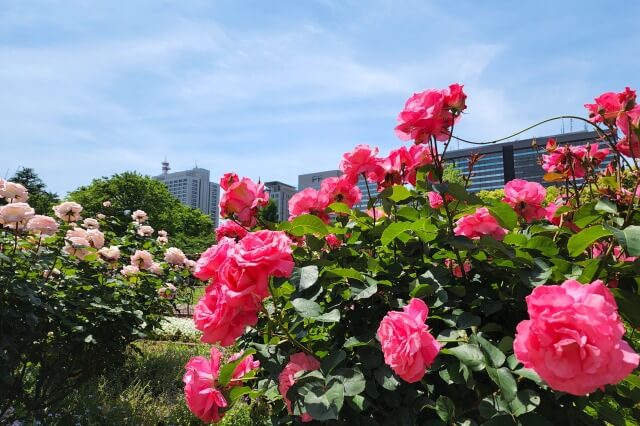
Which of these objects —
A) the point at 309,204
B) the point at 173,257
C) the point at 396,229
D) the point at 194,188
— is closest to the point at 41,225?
the point at 173,257

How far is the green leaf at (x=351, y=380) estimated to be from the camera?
1.01 metres

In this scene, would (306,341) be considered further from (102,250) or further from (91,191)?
(91,191)

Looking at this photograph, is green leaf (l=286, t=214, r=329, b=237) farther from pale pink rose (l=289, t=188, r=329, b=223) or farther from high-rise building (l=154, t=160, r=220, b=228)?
high-rise building (l=154, t=160, r=220, b=228)

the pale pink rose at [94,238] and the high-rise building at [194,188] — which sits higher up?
the high-rise building at [194,188]

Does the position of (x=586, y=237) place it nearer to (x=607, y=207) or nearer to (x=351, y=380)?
(x=607, y=207)

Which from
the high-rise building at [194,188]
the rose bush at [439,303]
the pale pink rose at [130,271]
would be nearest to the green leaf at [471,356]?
the rose bush at [439,303]

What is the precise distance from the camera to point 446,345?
3.78ft

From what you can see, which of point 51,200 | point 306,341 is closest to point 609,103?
point 306,341

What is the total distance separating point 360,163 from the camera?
163 cm

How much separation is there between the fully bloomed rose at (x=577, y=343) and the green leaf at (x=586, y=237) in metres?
0.35

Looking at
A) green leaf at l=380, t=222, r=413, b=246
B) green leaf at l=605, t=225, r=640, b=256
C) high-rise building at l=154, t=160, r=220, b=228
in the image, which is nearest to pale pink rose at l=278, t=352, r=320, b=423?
green leaf at l=380, t=222, r=413, b=246

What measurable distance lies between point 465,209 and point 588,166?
752mm

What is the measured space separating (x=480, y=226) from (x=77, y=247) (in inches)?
130

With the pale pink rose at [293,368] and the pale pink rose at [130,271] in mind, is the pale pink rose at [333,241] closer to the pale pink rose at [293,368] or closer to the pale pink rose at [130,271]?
the pale pink rose at [293,368]
